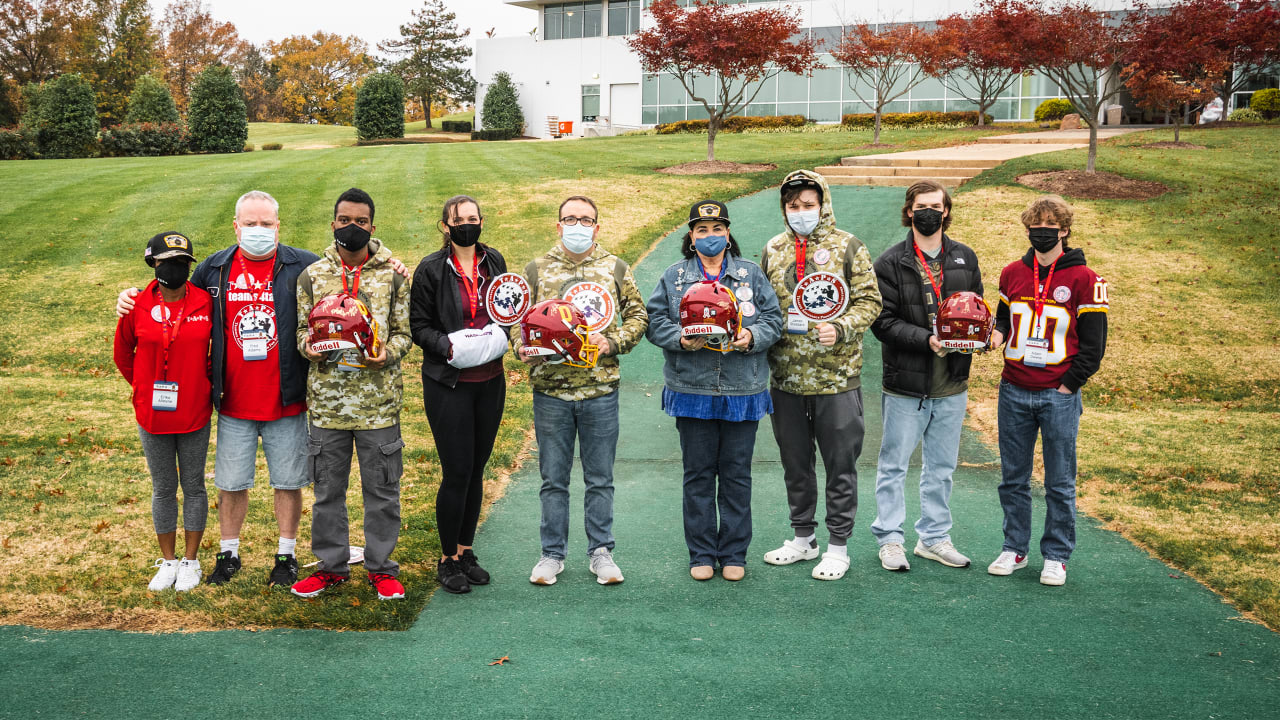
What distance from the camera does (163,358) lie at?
5.01 m

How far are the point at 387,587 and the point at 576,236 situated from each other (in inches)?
89.0

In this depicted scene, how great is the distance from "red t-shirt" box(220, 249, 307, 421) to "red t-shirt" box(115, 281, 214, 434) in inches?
5.5

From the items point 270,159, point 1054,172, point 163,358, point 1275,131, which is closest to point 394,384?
point 163,358

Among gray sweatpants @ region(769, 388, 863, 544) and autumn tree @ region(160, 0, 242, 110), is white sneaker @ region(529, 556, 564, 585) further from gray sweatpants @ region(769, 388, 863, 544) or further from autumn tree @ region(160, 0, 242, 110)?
autumn tree @ region(160, 0, 242, 110)

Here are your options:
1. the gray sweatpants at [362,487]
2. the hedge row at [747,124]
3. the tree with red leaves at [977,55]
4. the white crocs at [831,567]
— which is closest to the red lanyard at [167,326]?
the gray sweatpants at [362,487]

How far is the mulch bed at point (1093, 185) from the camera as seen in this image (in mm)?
17703

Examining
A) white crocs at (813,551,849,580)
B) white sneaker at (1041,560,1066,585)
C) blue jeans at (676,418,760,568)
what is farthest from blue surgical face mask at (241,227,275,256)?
white sneaker at (1041,560,1066,585)

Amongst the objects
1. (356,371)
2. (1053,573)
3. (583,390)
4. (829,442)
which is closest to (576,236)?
(583,390)

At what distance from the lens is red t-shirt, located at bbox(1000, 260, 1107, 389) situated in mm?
5273

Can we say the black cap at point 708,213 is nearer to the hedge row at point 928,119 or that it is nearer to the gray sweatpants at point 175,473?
the gray sweatpants at point 175,473

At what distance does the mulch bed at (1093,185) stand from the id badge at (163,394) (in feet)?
56.1

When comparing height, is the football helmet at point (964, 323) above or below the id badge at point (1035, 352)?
above

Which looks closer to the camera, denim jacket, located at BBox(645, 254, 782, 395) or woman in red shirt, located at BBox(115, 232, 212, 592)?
woman in red shirt, located at BBox(115, 232, 212, 592)

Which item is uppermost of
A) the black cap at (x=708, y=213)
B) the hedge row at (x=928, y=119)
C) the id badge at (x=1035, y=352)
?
the hedge row at (x=928, y=119)
